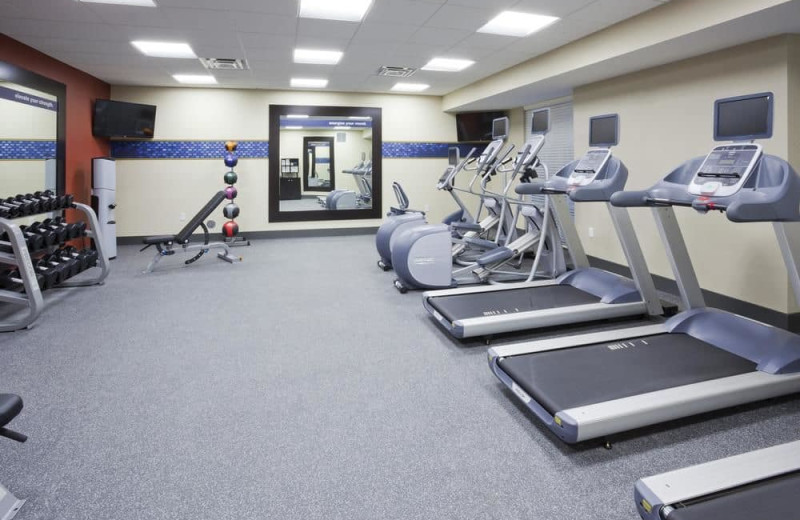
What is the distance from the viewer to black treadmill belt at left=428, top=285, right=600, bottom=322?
3572 mm

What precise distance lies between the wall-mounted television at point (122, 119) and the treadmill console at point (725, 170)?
24.7 feet

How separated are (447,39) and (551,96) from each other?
8.15ft

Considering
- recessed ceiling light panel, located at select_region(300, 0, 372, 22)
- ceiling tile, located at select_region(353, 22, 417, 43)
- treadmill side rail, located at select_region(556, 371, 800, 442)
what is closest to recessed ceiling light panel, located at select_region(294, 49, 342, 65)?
ceiling tile, located at select_region(353, 22, 417, 43)

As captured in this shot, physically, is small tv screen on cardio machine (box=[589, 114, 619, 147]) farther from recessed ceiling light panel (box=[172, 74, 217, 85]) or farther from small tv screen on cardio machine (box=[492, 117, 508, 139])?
recessed ceiling light panel (box=[172, 74, 217, 85])

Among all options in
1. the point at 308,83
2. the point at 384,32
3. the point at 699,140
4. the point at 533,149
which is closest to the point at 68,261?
the point at 384,32

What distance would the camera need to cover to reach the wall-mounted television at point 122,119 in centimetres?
707

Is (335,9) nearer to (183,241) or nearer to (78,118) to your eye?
(183,241)

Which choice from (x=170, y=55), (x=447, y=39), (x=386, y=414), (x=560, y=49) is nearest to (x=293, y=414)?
(x=386, y=414)

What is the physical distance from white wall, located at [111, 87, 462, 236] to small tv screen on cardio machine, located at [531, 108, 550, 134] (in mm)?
4825

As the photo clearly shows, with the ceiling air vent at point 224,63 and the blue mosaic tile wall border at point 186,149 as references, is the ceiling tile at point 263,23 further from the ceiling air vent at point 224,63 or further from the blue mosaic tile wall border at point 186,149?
the blue mosaic tile wall border at point 186,149

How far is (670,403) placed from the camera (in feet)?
7.02

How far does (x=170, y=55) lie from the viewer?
591 cm

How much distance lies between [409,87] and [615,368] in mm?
6668

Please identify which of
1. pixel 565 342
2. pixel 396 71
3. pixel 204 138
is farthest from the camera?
pixel 204 138
